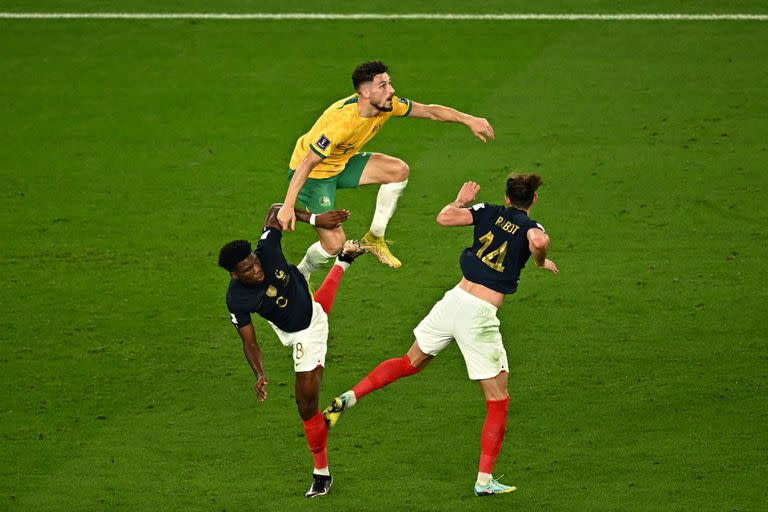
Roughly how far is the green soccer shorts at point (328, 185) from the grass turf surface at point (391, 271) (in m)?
1.36

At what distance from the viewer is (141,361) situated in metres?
12.2

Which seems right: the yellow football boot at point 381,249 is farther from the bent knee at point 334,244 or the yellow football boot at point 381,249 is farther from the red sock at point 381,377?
the red sock at point 381,377

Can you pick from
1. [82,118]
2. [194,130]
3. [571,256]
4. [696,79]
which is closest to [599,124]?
[696,79]

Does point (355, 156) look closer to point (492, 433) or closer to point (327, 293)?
point (327, 293)

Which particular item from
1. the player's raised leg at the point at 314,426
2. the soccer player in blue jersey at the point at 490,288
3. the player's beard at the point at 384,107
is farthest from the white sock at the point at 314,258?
the soccer player in blue jersey at the point at 490,288

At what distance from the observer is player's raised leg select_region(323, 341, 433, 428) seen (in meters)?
10.5

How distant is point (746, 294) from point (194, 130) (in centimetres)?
802

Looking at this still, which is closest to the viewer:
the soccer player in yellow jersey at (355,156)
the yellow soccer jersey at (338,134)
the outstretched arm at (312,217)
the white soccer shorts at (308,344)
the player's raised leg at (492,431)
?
the player's raised leg at (492,431)

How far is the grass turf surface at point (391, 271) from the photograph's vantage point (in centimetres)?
1044

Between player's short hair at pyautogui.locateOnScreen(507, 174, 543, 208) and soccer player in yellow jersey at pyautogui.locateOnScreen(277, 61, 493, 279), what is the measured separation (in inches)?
75.4

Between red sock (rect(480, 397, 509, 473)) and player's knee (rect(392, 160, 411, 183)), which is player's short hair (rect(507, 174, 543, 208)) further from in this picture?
player's knee (rect(392, 160, 411, 183))

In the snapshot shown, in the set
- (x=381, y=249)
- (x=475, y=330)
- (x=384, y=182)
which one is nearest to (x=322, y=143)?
(x=384, y=182)

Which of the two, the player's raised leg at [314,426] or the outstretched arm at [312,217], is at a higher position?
the outstretched arm at [312,217]

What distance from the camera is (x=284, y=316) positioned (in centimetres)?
1011
